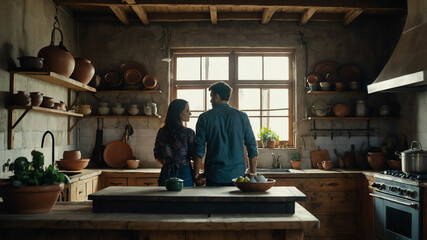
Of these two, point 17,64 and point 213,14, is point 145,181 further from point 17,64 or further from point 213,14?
point 213,14

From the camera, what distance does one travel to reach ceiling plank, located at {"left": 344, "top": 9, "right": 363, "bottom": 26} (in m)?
5.25

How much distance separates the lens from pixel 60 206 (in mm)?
2791

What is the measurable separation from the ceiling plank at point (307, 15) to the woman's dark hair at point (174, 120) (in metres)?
2.73

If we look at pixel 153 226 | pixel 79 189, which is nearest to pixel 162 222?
pixel 153 226

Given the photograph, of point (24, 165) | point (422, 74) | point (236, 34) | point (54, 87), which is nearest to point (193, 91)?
point (236, 34)

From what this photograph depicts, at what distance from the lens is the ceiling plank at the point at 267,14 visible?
17.1ft

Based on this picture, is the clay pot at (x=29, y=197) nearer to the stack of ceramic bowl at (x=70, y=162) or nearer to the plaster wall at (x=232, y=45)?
the stack of ceramic bowl at (x=70, y=162)

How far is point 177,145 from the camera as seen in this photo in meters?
3.40

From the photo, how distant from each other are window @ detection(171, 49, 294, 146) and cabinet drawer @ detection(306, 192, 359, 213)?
3.53ft

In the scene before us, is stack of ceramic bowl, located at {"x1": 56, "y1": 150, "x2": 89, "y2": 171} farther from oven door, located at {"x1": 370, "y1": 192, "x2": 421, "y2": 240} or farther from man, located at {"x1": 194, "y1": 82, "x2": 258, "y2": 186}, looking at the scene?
oven door, located at {"x1": 370, "y1": 192, "x2": 421, "y2": 240}

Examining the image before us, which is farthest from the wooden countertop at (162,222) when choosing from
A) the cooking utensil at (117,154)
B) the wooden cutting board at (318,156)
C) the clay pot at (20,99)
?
the wooden cutting board at (318,156)

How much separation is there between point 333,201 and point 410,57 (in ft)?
6.44

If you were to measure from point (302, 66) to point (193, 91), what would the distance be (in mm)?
1644

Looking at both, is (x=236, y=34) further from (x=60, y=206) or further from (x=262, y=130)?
(x=60, y=206)
